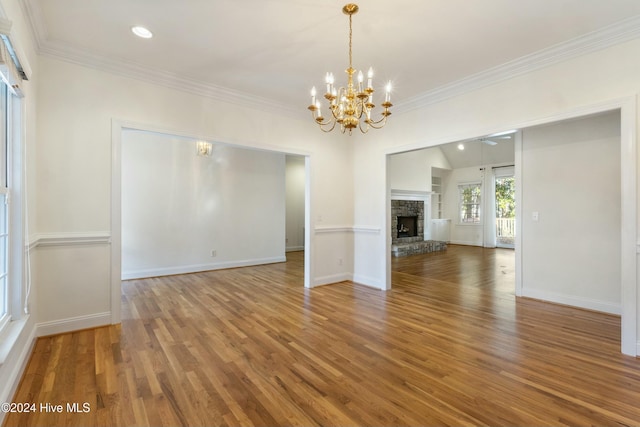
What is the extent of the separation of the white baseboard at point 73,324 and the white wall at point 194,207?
245 cm

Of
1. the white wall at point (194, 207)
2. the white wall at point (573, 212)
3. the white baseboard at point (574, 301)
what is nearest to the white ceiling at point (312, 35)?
the white wall at point (573, 212)

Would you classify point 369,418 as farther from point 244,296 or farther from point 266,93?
point 266,93

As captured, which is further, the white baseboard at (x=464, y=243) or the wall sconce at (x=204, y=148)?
the white baseboard at (x=464, y=243)

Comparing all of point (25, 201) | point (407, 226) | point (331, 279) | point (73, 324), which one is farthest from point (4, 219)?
point (407, 226)

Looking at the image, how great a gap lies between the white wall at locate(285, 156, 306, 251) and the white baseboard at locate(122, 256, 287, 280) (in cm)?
222

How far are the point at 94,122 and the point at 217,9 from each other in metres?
Result: 1.87

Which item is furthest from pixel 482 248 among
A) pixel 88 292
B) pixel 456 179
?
pixel 88 292

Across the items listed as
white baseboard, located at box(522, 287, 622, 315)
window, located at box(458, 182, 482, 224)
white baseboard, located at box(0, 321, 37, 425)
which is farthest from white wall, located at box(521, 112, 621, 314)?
window, located at box(458, 182, 482, 224)

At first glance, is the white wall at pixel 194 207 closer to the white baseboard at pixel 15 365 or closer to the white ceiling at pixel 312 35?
the white ceiling at pixel 312 35

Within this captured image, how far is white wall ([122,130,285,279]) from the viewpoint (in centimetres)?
552

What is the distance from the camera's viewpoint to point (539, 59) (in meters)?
3.14

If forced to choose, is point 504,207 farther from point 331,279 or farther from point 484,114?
point 331,279

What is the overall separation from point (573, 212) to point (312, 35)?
12.9 feet

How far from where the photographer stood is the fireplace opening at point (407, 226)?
32.2 feet
